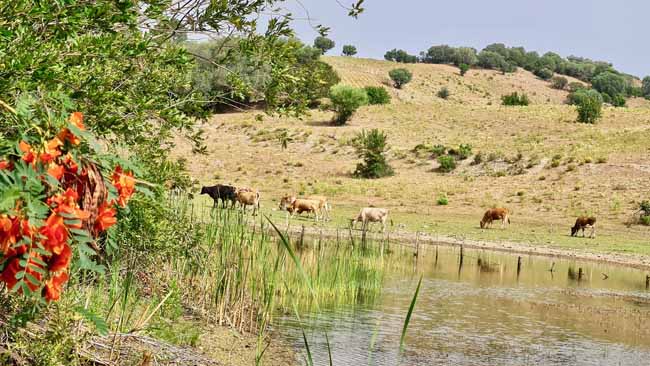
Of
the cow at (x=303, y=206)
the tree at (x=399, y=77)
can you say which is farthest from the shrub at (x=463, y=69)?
the cow at (x=303, y=206)

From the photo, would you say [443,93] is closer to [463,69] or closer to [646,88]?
[463,69]

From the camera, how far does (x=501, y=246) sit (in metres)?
Result: 29.4

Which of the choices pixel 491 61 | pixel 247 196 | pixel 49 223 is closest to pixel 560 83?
pixel 491 61

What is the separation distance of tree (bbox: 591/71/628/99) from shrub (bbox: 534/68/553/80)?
20.0ft

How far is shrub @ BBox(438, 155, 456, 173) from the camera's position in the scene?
147ft

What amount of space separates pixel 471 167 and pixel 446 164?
1.46 m

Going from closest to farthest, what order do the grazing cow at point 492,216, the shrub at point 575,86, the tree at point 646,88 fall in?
the grazing cow at point 492,216, the shrub at point 575,86, the tree at point 646,88

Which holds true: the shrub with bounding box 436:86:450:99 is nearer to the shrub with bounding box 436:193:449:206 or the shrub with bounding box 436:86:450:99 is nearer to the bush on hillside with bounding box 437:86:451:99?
the bush on hillside with bounding box 437:86:451:99

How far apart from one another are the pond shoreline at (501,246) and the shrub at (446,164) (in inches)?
578

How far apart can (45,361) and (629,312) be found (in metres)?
14.7

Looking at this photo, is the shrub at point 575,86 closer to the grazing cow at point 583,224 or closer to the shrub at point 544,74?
the shrub at point 544,74

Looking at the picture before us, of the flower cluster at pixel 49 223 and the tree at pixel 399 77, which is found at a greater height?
the tree at pixel 399 77

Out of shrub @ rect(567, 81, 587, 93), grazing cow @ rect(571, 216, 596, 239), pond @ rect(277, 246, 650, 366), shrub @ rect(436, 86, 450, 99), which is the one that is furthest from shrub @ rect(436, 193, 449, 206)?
shrub @ rect(567, 81, 587, 93)

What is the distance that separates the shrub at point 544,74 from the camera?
122m
